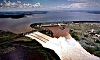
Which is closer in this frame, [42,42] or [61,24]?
[42,42]

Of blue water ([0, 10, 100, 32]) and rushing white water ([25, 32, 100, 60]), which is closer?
rushing white water ([25, 32, 100, 60])

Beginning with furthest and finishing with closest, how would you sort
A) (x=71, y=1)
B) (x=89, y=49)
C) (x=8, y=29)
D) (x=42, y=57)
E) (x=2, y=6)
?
(x=71, y=1), (x=2, y=6), (x=8, y=29), (x=89, y=49), (x=42, y=57)

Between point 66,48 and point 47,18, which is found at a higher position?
point 47,18

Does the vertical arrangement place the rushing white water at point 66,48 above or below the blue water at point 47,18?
below

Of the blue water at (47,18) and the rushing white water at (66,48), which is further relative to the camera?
the blue water at (47,18)

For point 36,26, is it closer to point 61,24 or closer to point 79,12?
point 61,24

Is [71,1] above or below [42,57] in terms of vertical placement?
above

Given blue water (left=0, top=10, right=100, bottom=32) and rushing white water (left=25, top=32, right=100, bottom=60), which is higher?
blue water (left=0, top=10, right=100, bottom=32)

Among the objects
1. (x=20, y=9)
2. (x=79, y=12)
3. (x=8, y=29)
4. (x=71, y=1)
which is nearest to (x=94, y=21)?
(x=79, y=12)
